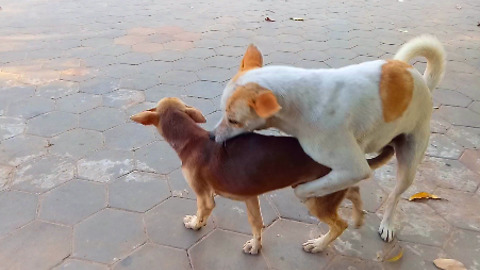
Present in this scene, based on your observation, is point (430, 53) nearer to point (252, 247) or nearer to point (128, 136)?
point (252, 247)

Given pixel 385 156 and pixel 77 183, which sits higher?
pixel 385 156

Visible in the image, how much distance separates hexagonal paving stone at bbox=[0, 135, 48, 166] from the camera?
3668 millimetres

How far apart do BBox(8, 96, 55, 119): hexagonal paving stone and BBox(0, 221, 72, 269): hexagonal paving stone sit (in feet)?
6.23

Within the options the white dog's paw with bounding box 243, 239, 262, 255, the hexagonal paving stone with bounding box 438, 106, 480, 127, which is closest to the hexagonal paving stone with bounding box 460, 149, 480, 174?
the hexagonal paving stone with bounding box 438, 106, 480, 127

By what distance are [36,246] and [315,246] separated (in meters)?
1.94

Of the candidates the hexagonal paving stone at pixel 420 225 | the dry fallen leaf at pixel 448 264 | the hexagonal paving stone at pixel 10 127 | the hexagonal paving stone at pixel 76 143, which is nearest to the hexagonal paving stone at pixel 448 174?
the hexagonal paving stone at pixel 420 225

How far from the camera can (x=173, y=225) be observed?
9.86 ft

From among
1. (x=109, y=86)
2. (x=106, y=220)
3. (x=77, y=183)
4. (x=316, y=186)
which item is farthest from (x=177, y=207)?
(x=109, y=86)

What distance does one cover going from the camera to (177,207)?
10.4 feet

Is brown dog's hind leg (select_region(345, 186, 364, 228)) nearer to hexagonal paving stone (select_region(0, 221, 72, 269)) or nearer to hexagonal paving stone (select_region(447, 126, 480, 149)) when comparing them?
hexagonal paving stone (select_region(447, 126, 480, 149))

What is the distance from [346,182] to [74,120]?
3.18 metres

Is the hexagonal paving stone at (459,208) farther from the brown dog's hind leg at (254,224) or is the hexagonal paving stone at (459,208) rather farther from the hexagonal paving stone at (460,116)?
the brown dog's hind leg at (254,224)

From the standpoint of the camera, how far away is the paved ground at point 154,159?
280 centimetres

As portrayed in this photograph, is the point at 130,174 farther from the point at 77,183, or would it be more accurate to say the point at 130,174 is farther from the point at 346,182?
the point at 346,182
